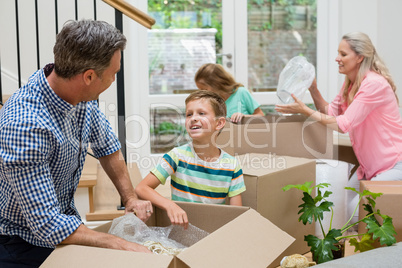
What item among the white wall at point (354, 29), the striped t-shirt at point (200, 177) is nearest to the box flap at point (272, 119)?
the striped t-shirt at point (200, 177)

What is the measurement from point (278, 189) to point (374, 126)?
95cm

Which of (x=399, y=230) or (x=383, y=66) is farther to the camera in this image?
(x=383, y=66)

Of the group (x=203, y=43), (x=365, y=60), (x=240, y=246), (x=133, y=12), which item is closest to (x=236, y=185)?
(x=240, y=246)

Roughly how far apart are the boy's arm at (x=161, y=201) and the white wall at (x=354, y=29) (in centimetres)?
258

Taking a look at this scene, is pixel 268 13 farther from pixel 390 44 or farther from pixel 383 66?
pixel 383 66

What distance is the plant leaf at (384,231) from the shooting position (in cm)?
184

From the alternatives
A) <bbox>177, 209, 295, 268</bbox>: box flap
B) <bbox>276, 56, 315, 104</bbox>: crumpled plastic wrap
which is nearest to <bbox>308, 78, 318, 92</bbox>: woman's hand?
<bbox>276, 56, 315, 104</bbox>: crumpled plastic wrap

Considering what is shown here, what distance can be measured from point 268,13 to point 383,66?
1.73 m

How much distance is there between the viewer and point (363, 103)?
266 cm

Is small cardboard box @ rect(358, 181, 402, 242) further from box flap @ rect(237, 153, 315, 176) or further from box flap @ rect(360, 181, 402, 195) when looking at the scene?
box flap @ rect(237, 153, 315, 176)

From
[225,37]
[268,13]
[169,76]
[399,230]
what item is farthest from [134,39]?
[399,230]

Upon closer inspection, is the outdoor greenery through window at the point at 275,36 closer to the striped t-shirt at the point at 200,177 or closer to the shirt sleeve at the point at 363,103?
the shirt sleeve at the point at 363,103

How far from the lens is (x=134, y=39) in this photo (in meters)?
4.12

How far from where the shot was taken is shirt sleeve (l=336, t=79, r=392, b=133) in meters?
2.65
